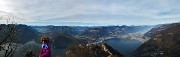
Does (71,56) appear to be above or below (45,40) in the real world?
below

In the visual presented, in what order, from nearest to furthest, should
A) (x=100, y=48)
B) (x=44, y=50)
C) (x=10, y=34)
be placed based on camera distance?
(x=44, y=50) < (x=10, y=34) < (x=100, y=48)

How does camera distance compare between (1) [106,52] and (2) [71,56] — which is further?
(2) [71,56]

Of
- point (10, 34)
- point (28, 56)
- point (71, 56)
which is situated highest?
point (10, 34)

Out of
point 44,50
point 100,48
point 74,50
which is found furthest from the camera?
point 74,50

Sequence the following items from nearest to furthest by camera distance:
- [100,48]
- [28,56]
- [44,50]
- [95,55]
Result: [44,50]
[28,56]
[95,55]
[100,48]

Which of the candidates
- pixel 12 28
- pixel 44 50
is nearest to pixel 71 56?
pixel 12 28

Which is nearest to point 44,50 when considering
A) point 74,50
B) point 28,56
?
point 28,56

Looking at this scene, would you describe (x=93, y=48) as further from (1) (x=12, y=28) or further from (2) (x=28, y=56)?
(1) (x=12, y=28)

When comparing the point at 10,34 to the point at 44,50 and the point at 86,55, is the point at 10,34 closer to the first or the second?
the point at 44,50

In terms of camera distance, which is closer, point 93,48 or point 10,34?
point 10,34
